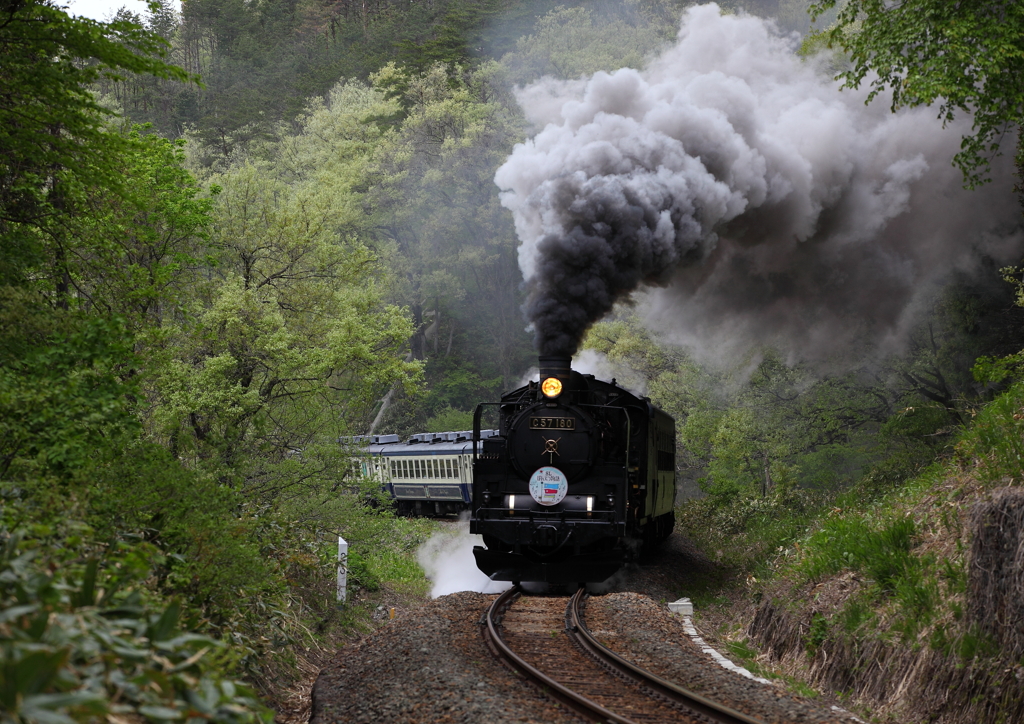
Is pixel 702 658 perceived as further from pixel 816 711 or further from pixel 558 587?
pixel 558 587

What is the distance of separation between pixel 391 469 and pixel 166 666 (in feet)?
81.4

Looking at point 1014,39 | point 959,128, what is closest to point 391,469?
point 959,128

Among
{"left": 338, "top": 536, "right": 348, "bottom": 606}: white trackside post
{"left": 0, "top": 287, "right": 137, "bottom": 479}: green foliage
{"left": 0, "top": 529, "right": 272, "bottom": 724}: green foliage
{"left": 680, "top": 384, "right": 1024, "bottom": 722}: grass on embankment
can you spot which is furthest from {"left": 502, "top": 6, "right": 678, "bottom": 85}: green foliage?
{"left": 0, "top": 529, "right": 272, "bottom": 724}: green foliage

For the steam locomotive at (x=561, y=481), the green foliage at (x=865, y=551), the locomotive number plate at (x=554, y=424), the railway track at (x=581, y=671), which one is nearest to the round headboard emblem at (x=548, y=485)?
the steam locomotive at (x=561, y=481)

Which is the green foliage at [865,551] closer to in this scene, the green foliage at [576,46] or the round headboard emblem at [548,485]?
the round headboard emblem at [548,485]

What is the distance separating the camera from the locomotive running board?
12070 millimetres

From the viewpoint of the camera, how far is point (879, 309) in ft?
57.7

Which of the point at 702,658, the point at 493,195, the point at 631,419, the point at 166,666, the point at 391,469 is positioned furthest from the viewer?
the point at 493,195

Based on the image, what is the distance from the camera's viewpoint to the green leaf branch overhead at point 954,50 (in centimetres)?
1027

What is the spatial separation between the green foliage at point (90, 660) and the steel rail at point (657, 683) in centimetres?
371

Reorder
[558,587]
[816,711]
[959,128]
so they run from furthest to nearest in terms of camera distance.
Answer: [959,128] → [558,587] → [816,711]

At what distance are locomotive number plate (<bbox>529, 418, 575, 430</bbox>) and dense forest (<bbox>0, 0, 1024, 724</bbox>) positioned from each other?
7.70 feet

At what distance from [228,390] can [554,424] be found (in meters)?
5.21

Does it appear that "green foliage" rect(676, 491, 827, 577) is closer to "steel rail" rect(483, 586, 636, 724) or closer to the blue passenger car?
"steel rail" rect(483, 586, 636, 724)
